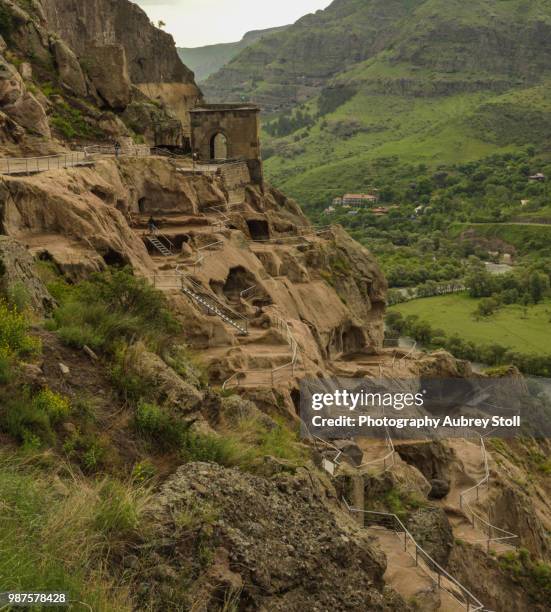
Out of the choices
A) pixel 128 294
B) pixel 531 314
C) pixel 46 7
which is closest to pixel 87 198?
pixel 128 294

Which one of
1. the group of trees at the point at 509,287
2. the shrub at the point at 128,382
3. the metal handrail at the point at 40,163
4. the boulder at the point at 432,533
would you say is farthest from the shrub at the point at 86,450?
the group of trees at the point at 509,287

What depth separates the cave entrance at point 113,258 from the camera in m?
22.1

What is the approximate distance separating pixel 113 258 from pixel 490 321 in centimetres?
7362

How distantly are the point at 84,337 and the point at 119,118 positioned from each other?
2994 centimetres

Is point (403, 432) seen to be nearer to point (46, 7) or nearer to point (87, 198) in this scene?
point (87, 198)

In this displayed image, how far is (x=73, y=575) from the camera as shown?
7.42m

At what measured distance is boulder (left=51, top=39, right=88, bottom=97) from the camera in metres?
38.9

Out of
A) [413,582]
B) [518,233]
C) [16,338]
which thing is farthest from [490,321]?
[16,338]

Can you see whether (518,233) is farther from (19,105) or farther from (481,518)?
(481,518)

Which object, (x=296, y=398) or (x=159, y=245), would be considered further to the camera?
(x=159, y=245)

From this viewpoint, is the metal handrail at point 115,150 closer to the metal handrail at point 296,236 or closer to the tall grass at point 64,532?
the metal handrail at point 296,236

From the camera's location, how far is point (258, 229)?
35.8 m

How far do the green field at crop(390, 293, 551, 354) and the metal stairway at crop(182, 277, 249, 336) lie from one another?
5673 centimetres

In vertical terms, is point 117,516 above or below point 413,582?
above
